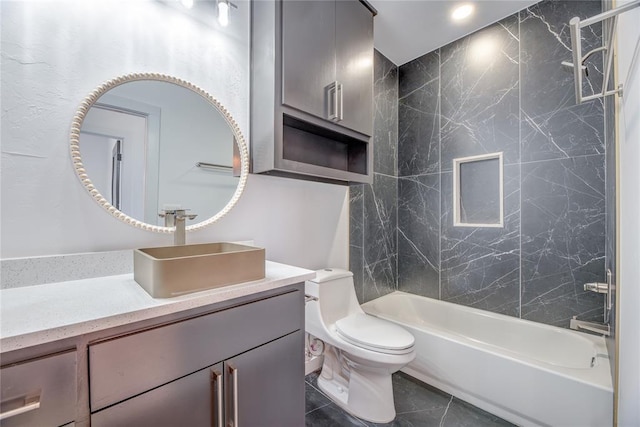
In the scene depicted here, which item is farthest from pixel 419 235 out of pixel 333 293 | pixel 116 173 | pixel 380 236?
pixel 116 173

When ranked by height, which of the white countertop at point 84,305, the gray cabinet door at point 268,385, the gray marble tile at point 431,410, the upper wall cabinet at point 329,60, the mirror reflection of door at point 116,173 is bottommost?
the gray marble tile at point 431,410

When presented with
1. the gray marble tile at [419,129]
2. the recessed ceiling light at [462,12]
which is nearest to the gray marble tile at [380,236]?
the gray marble tile at [419,129]

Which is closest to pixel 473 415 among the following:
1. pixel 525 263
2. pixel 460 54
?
pixel 525 263

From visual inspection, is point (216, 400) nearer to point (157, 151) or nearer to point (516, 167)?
point (157, 151)

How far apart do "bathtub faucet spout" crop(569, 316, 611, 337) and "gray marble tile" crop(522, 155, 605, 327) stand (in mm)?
39

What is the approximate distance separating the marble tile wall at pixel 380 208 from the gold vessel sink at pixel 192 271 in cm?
134

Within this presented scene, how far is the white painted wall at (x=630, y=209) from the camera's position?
2.43 feet

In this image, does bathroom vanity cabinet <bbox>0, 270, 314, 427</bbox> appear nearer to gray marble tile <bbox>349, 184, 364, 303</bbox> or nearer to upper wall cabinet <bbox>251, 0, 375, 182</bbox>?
upper wall cabinet <bbox>251, 0, 375, 182</bbox>

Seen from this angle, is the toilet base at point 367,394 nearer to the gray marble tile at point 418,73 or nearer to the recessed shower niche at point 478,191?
the recessed shower niche at point 478,191

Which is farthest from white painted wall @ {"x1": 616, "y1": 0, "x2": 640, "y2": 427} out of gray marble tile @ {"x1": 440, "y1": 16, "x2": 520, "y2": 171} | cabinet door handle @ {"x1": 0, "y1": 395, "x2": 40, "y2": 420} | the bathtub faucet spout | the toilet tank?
cabinet door handle @ {"x1": 0, "y1": 395, "x2": 40, "y2": 420}

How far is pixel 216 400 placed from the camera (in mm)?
764

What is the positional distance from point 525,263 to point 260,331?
2.03 meters

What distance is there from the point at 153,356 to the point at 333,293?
4.00 ft

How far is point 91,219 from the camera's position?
3.25 ft
